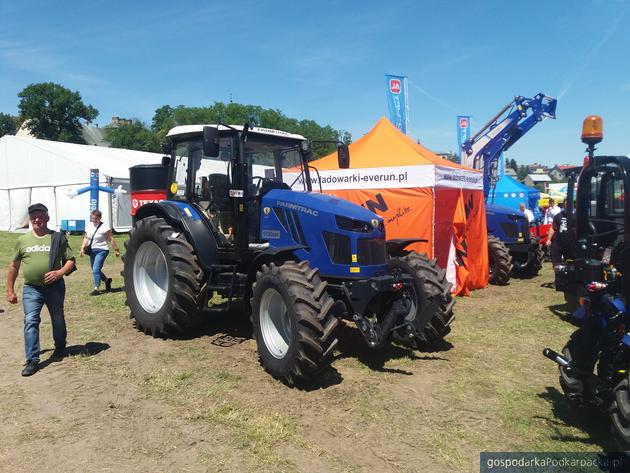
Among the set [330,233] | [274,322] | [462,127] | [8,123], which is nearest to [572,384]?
[330,233]

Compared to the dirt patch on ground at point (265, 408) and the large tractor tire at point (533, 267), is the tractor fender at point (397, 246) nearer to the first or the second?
the dirt patch on ground at point (265, 408)

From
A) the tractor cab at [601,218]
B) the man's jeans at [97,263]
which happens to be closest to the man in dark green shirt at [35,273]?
the man's jeans at [97,263]

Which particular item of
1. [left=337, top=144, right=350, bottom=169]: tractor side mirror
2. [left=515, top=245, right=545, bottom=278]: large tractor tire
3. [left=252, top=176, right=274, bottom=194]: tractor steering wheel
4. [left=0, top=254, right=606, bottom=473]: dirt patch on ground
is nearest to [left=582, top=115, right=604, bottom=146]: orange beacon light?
[left=0, top=254, right=606, bottom=473]: dirt patch on ground

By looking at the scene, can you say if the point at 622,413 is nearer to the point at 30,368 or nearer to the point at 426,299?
the point at 426,299

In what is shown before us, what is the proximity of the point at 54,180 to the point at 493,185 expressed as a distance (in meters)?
20.2

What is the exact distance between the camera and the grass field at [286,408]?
3.30 meters

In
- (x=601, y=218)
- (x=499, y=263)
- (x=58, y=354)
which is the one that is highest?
(x=601, y=218)

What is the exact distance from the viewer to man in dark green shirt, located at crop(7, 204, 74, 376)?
479 cm

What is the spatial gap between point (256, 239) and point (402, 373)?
2.21 metres

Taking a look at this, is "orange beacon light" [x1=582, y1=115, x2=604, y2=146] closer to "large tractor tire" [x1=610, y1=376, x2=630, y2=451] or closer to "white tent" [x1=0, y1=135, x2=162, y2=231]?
"large tractor tire" [x1=610, y1=376, x2=630, y2=451]

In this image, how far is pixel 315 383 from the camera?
176 inches

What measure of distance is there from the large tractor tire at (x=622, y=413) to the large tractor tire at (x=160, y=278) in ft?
13.6

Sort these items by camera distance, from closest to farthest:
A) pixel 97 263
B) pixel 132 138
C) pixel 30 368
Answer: pixel 30 368, pixel 97 263, pixel 132 138

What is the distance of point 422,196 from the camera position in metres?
8.49
